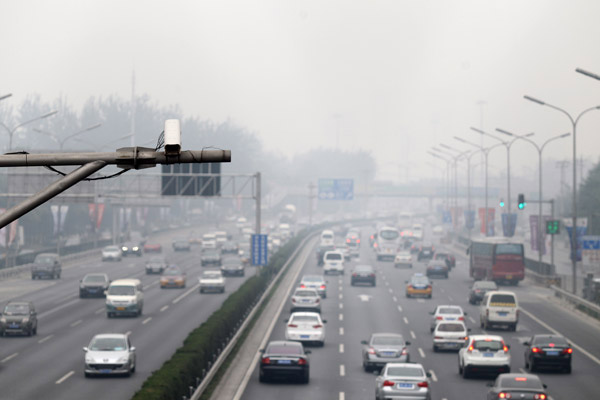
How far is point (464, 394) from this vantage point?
36.4 metres

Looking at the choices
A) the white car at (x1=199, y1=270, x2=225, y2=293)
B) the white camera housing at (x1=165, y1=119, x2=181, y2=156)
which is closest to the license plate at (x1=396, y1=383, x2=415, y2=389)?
the white camera housing at (x1=165, y1=119, x2=181, y2=156)

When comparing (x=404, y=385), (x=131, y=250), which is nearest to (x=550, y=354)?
(x=404, y=385)

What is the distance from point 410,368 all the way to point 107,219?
446 feet

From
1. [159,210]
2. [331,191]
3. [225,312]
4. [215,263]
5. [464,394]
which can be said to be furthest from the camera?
[159,210]

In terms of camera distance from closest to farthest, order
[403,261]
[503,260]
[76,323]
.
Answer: [76,323], [503,260], [403,261]

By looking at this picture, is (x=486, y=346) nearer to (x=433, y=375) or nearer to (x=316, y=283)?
(x=433, y=375)

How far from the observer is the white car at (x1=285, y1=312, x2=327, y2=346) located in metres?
49.1

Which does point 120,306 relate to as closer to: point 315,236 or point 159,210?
point 315,236

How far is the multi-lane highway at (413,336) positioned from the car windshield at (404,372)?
2.96m

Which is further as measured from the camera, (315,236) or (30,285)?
(315,236)

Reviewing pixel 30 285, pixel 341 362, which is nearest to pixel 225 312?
pixel 341 362

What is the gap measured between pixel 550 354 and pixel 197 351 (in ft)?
46.3

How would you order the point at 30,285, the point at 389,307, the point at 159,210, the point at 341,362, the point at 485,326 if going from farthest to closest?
the point at 159,210 → the point at 30,285 → the point at 389,307 → the point at 485,326 → the point at 341,362

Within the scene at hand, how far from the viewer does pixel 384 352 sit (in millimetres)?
41156
